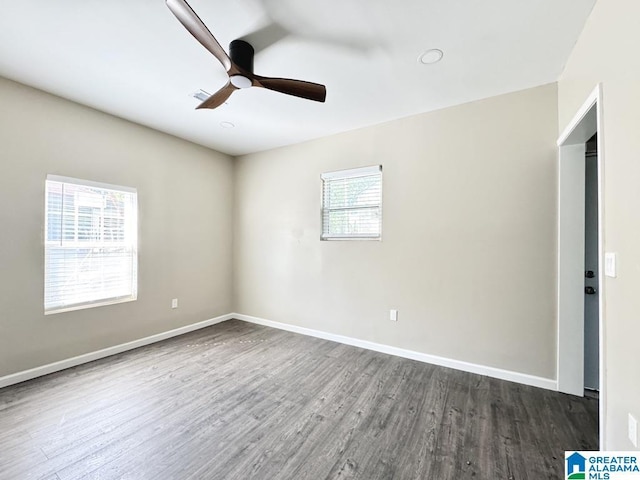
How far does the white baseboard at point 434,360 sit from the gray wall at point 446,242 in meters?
0.06

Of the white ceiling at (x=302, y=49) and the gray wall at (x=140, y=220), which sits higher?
the white ceiling at (x=302, y=49)

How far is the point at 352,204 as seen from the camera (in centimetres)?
355

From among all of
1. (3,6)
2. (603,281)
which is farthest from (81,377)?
(603,281)

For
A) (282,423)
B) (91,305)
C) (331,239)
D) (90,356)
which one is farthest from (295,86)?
(90,356)

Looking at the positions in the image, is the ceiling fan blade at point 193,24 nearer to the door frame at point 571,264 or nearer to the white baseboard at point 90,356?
the door frame at point 571,264

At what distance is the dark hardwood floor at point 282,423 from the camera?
61.3 inches

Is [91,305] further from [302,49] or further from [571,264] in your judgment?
[571,264]

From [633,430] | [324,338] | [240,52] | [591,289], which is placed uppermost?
[240,52]

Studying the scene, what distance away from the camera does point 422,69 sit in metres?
2.23

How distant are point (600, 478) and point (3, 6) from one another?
4.38 metres

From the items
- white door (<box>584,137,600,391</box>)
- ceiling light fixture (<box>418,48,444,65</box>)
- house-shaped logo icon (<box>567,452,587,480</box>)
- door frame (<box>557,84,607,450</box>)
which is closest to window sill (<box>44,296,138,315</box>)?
ceiling light fixture (<box>418,48,444,65</box>)

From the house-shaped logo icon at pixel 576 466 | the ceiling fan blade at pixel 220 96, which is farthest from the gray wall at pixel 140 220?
the house-shaped logo icon at pixel 576 466

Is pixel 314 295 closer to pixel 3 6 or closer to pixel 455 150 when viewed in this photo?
pixel 455 150

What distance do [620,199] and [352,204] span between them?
2480mm
